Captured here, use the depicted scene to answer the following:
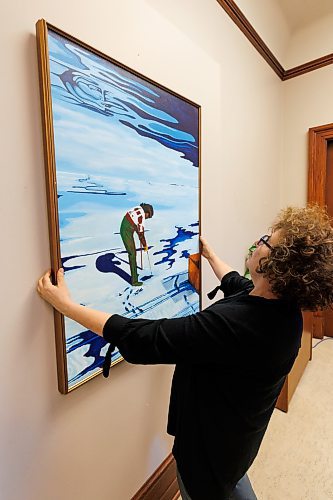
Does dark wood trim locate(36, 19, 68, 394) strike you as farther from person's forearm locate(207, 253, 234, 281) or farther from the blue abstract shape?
person's forearm locate(207, 253, 234, 281)

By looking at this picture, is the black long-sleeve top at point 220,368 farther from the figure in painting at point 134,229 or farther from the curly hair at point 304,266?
the figure in painting at point 134,229

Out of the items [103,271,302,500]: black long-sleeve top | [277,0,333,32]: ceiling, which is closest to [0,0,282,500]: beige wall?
[103,271,302,500]: black long-sleeve top

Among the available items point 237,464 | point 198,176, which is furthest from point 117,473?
point 198,176

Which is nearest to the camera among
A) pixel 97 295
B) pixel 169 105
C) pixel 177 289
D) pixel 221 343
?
pixel 221 343

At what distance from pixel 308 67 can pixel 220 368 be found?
2954 mm

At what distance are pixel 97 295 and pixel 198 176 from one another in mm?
781

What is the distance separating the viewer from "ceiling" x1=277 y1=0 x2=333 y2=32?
7.72 ft

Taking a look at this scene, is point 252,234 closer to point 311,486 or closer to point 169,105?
point 169,105

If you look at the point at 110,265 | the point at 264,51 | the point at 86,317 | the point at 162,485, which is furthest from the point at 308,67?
the point at 162,485

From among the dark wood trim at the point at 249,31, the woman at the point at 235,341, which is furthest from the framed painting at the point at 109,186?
the dark wood trim at the point at 249,31

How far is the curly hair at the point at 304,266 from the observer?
2.55 ft

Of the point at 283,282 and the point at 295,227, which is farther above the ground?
the point at 295,227

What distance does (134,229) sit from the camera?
111 cm

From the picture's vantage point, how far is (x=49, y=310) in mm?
891
